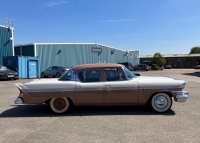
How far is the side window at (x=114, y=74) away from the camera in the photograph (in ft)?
22.5

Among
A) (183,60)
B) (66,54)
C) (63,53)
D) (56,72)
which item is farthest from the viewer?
(183,60)

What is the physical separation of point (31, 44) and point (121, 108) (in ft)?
75.3

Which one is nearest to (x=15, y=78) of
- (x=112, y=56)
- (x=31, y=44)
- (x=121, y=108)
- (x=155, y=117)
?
(x=31, y=44)

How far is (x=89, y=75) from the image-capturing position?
272 inches

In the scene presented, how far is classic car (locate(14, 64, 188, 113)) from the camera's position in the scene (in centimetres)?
668

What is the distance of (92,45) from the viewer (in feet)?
116

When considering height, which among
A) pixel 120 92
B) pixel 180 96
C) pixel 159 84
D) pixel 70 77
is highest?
pixel 70 77

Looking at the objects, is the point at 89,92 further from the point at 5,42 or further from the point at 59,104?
the point at 5,42

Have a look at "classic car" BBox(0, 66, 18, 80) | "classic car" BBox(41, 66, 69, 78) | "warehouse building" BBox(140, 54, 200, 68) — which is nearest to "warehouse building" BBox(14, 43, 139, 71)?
"classic car" BBox(41, 66, 69, 78)

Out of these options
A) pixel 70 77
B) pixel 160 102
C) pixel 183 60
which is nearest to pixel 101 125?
pixel 70 77

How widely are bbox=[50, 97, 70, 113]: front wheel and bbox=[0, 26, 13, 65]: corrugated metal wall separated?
62.3 feet

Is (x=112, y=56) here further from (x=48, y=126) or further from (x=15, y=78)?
(x=48, y=126)

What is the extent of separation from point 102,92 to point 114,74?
676 millimetres

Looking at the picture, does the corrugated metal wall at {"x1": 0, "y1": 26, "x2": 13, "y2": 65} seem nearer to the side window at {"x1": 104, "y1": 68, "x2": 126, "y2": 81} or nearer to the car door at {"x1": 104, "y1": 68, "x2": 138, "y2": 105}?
the side window at {"x1": 104, "y1": 68, "x2": 126, "y2": 81}
